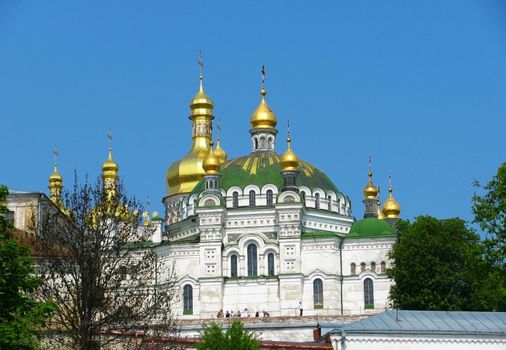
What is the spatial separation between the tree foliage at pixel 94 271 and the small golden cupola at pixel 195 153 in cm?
5081

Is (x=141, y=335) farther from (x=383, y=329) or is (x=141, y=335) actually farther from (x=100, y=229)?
(x=383, y=329)

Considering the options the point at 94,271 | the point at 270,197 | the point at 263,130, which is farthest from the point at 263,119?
the point at 94,271

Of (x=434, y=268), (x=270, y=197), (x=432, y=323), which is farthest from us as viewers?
(x=270, y=197)

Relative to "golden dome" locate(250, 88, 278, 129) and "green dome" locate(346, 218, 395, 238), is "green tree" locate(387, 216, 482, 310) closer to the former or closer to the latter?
"green dome" locate(346, 218, 395, 238)

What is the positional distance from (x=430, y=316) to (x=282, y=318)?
1451 centimetres

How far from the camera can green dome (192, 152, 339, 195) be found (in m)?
77.0

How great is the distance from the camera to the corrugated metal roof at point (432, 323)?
41.5 metres

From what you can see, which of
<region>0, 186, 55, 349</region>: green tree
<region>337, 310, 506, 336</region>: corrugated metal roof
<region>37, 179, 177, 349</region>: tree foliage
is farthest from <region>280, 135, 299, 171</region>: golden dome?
<region>0, 186, 55, 349</region>: green tree

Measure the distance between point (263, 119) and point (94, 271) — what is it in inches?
1904

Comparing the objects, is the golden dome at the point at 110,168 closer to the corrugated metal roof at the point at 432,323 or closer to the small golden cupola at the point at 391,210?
the small golden cupola at the point at 391,210

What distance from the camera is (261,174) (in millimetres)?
77625

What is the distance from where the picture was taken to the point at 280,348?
43.0 m

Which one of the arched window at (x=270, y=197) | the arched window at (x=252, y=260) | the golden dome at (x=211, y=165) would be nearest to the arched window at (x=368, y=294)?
the arched window at (x=252, y=260)

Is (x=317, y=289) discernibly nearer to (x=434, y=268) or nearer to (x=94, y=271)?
(x=434, y=268)
